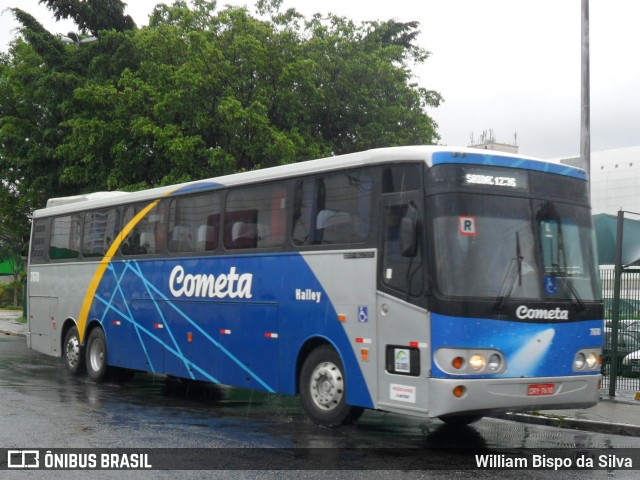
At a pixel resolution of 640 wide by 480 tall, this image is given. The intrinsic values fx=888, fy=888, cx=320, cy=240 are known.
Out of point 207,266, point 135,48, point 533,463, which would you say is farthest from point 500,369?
point 135,48

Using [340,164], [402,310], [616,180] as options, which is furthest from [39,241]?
[616,180]

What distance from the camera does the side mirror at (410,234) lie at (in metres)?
9.88

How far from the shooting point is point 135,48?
98.0 ft

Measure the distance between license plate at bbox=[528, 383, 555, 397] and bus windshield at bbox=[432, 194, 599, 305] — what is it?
0.96 metres

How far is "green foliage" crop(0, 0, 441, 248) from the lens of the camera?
26.4m

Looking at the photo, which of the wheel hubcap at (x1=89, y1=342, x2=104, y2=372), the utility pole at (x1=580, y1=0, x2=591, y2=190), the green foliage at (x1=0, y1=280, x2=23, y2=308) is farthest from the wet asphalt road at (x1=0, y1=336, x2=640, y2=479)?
the green foliage at (x1=0, y1=280, x2=23, y2=308)

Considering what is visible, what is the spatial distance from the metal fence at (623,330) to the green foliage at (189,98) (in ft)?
42.6

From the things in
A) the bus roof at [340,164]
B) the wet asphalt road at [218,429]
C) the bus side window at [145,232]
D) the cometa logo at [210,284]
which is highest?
the bus roof at [340,164]

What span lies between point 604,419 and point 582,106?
6.39 m

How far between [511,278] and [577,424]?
3.72 m

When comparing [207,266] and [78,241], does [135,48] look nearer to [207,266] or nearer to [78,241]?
[78,241]

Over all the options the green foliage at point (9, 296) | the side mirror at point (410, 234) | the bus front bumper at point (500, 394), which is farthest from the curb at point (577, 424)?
the green foliage at point (9, 296)

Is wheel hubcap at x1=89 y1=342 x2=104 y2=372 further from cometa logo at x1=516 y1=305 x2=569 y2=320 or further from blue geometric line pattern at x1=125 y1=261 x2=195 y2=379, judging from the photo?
cometa logo at x1=516 y1=305 x2=569 y2=320

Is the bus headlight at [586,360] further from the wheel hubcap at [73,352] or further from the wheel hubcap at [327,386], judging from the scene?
the wheel hubcap at [73,352]
